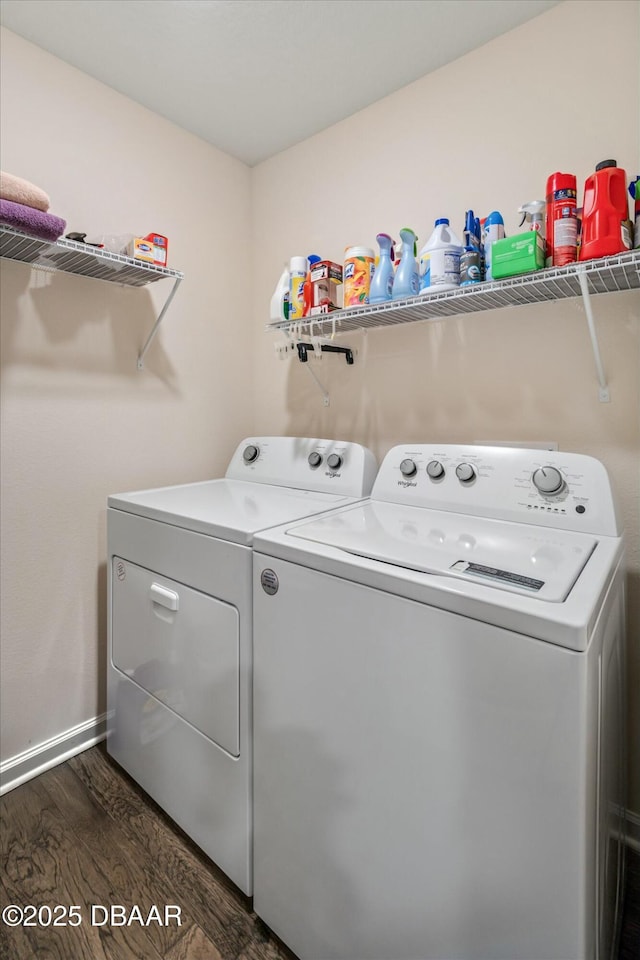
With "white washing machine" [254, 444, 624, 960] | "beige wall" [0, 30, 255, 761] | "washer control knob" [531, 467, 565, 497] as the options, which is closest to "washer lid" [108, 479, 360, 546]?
"white washing machine" [254, 444, 624, 960]

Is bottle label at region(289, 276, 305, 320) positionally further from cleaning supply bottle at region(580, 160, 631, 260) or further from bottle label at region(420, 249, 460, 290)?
cleaning supply bottle at region(580, 160, 631, 260)

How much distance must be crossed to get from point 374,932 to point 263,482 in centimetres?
137

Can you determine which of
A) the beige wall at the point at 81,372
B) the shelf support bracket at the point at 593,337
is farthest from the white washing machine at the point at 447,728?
the beige wall at the point at 81,372

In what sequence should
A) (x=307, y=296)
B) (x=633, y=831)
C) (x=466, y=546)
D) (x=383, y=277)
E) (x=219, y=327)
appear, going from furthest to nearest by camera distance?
1. (x=219, y=327)
2. (x=307, y=296)
3. (x=383, y=277)
4. (x=633, y=831)
5. (x=466, y=546)

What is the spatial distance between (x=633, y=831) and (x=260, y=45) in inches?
106

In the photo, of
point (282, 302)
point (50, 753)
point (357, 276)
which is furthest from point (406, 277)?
point (50, 753)

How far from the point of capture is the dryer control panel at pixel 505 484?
1.18m

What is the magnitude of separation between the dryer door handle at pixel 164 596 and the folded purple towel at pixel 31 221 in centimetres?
102

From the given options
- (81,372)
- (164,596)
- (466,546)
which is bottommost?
(164,596)

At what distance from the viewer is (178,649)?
4.46 feet

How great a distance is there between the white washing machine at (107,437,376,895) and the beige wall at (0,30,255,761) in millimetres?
216

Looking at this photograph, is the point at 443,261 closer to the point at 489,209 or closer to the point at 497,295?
the point at 497,295

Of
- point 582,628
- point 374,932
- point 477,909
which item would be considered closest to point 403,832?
point 477,909

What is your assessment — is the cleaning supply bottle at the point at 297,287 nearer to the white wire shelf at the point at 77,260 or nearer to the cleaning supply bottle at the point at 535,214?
the white wire shelf at the point at 77,260
